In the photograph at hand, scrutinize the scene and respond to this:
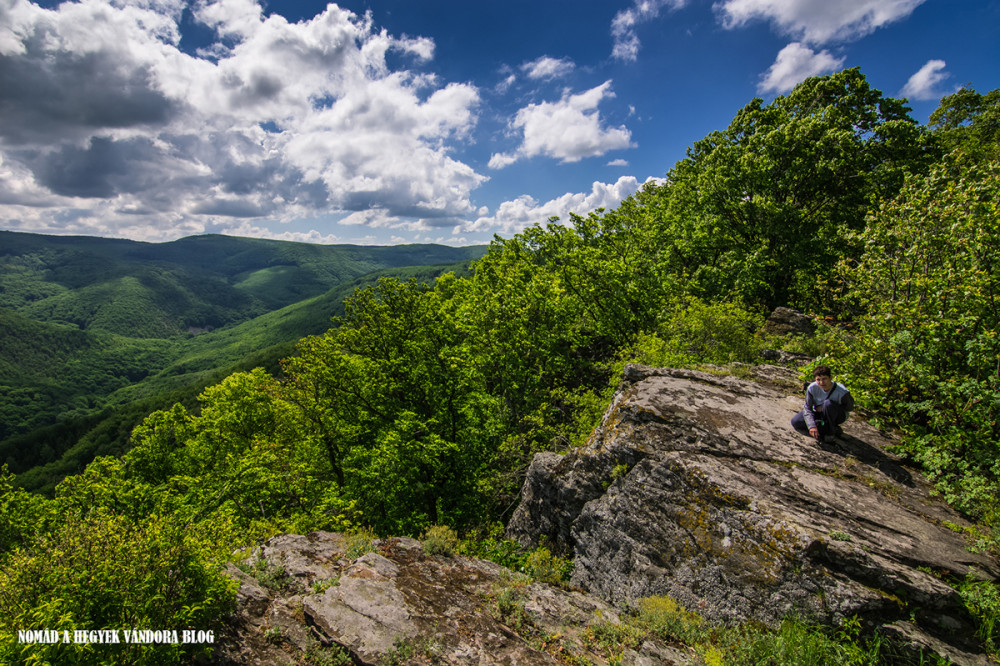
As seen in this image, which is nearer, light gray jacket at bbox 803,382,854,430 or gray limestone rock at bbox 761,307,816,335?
light gray jacket at bbox 803,382,854,430

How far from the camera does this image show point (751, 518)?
7.08 m

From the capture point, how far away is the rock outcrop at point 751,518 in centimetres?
594

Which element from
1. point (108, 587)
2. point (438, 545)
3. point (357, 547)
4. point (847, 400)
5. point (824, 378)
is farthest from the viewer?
point (438, 545)

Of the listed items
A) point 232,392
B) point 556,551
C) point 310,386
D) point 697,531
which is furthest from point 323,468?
point 697,531

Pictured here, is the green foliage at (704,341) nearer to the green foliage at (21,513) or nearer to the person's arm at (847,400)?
the person's arm at (847,400)

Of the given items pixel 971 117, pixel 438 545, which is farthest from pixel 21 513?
pixel 971 117

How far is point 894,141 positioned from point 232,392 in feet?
126

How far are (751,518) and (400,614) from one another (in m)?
6.45

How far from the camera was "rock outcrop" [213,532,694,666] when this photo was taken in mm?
6141

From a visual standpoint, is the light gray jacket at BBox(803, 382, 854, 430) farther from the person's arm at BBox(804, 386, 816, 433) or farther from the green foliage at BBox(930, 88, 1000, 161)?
the green foliage at BBox(930, 88, 1000, 161)

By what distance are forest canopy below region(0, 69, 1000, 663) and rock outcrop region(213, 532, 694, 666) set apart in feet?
11.9

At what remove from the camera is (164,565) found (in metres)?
5.46

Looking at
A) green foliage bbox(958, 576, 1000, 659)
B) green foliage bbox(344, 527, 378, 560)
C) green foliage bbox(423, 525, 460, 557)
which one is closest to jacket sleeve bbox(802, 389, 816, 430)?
green foliage bbox(958, 576, 1000, 659)

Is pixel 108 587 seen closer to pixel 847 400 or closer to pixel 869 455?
pixel 847 400
